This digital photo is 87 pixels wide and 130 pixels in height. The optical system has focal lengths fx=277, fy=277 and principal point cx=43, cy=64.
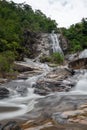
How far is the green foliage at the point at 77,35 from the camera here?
170 feet

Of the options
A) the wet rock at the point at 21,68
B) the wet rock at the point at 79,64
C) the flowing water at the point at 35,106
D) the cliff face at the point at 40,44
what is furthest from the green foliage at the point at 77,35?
the flowing water at the point at 35,106

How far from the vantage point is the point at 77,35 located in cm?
5512

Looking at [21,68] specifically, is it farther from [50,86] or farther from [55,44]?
[55,44]

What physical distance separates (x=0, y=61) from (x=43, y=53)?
64.0 ft

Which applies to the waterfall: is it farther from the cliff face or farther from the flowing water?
the flowing water

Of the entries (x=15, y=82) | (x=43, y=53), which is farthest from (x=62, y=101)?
(x=43, y=53)

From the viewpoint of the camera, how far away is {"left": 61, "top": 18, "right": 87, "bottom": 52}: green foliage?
51.9 m

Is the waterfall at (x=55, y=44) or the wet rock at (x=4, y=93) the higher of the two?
the waterfall at (x=55, y=44)

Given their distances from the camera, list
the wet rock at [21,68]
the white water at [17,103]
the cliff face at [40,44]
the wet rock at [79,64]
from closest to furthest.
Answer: the white water at [17,103] < the wet rock at [21,68] < the wet rock at [79,64] < the cliff face at [40,44]

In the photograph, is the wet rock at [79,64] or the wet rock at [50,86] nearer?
the wet rock at [50,86]

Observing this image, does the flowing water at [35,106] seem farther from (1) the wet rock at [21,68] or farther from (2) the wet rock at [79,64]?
(2) the wet rock at [79,64]

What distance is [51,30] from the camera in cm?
5844

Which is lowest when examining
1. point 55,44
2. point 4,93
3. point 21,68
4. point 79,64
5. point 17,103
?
point 17,103

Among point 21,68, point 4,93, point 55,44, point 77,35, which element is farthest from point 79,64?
point 77,35
